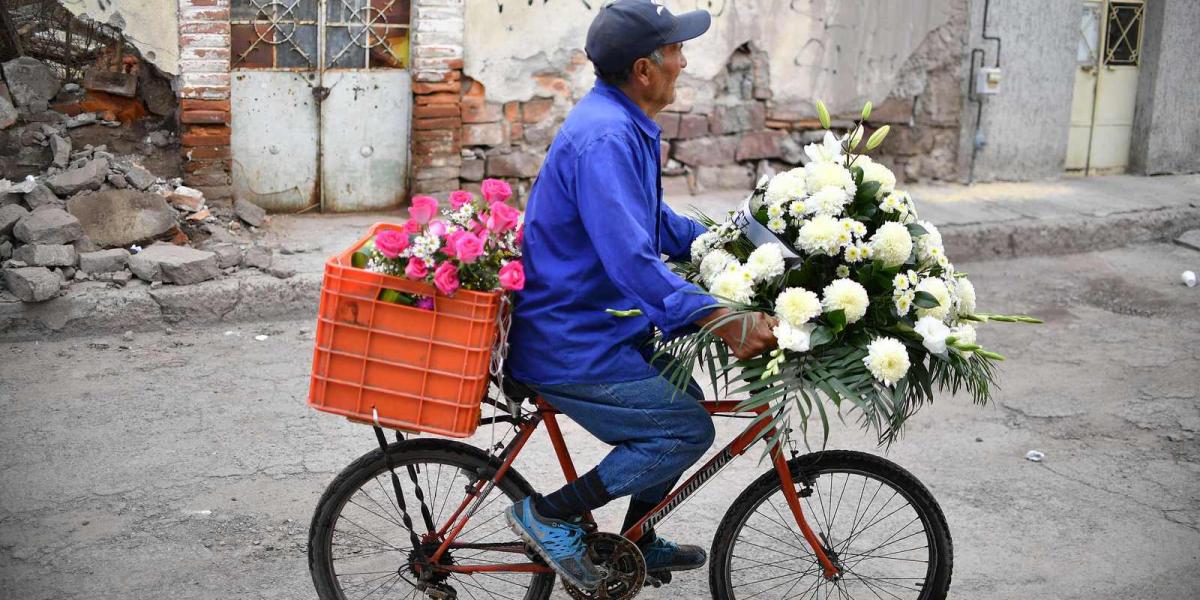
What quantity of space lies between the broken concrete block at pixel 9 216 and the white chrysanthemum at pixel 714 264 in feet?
14.9

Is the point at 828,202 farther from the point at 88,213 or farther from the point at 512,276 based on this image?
the point at 88,213

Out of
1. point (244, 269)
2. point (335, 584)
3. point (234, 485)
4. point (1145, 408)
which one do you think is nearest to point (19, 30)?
point (244, 269)

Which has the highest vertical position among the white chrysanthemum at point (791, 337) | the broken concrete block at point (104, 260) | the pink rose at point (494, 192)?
the pink rose at point (494, 192)

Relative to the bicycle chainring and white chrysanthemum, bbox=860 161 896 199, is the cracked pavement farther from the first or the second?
white chrysanthemum, bbox=860 161 896 199

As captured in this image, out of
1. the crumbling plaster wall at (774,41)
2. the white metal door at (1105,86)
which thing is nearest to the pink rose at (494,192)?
the crumbling plaster wall at (774,41)

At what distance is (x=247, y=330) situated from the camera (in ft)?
21.3

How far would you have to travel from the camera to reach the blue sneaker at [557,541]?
3373 millimetres

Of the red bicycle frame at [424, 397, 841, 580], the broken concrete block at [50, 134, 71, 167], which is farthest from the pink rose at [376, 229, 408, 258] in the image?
the broken concrete block at [50, 134, 71, 167]

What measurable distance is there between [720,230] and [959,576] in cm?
165

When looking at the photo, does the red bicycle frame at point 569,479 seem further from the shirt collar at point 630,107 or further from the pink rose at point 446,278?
the shirt collar at point 630,107

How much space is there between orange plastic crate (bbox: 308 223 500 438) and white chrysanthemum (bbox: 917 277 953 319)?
43.1 inches

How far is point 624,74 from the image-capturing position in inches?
129

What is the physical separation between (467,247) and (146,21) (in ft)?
16.6

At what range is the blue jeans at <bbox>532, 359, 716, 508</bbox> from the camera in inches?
129
